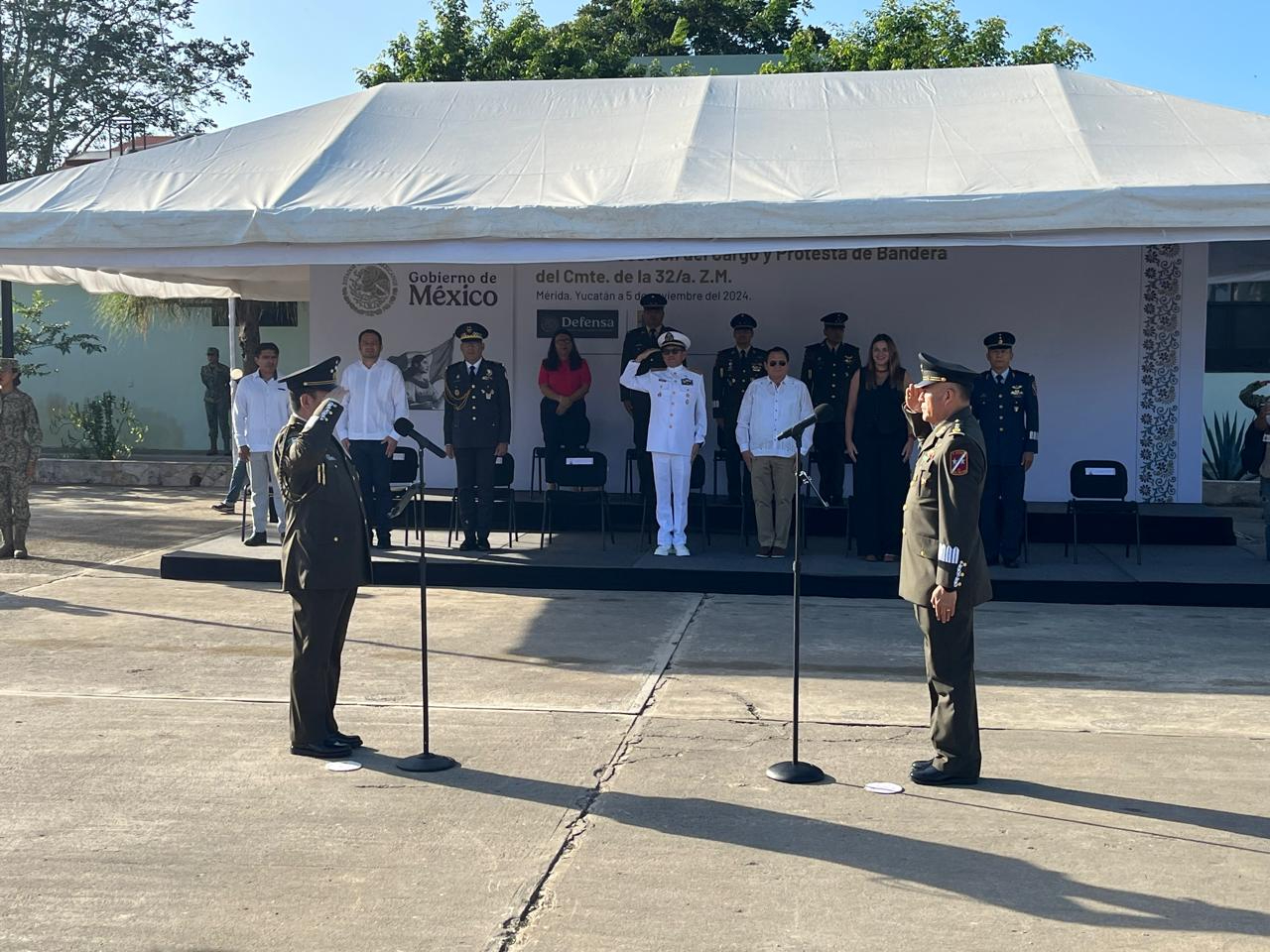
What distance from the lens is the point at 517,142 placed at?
1231 cm

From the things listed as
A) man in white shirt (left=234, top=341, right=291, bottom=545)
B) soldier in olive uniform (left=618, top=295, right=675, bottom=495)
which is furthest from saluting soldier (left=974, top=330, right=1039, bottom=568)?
man in white shirt (left=234, top=341, right=291, bottom=545)

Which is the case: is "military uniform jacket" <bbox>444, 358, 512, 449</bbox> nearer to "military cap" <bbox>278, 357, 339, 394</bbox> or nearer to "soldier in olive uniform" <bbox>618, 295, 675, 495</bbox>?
"soldier in olive uniform" <bbox>618, 295, 675, 495</bbox>

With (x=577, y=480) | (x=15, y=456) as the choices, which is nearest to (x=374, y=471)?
(x=577, y=480)

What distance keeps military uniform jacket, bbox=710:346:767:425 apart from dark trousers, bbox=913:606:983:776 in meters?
6.67

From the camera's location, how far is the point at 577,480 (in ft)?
40.6

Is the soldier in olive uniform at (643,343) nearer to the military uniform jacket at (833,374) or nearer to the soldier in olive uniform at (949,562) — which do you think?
the military uniform jacket at (833,374)

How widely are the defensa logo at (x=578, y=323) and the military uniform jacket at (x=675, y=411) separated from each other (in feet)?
9.05

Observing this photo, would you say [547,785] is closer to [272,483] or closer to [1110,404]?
[272,483]

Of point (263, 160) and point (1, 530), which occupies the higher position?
point (263, 160)

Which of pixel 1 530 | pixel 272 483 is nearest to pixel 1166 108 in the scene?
pixel 272 483

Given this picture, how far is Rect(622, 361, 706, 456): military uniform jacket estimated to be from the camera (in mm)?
11758

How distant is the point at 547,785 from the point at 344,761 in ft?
3.35

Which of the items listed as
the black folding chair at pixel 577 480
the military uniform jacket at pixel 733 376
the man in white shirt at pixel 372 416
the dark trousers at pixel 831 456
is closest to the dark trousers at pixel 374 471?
the man in white shirt at pixel 372 416

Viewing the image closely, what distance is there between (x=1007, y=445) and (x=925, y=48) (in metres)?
14.9
